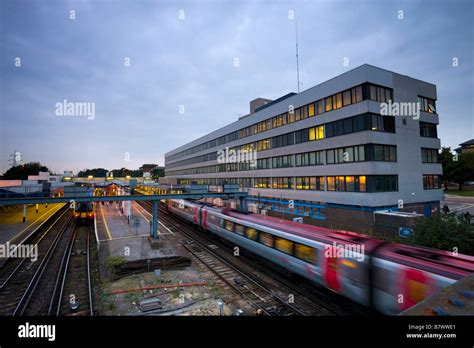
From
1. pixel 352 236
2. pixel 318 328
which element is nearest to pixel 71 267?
pixel 352 236

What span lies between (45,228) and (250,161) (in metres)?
31.2

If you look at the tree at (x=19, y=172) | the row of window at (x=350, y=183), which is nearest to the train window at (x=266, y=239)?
the row of window at (x=350, y=183)

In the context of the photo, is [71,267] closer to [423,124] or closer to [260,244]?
[260,244]

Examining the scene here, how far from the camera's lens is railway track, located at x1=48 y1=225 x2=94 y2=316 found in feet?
39.9

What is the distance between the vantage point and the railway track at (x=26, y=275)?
12.7 m

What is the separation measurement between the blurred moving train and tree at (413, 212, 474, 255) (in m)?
6.64

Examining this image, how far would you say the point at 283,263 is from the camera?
14.3 m

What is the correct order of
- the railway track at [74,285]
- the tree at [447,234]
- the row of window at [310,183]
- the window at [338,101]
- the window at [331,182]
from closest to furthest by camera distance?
the railway track at [74,285] → the tree at [447,234] → the window at [338,101] → the window at [331,182] → the row of window at [310,183]

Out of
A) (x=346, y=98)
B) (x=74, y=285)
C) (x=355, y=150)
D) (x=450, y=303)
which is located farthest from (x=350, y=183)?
(x=74, y=285)

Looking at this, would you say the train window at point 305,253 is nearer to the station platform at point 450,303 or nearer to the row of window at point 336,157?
the station platform at point 450,303

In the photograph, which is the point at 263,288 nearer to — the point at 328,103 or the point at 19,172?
the point at 328,103

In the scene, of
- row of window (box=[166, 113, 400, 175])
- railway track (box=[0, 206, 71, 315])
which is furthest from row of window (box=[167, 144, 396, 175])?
railway track (box=[0, 206, 71, 315])

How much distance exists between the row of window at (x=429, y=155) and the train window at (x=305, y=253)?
26754mm

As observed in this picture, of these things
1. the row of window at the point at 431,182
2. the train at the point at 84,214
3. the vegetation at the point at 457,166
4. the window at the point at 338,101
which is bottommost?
the train at the point at 84,214
